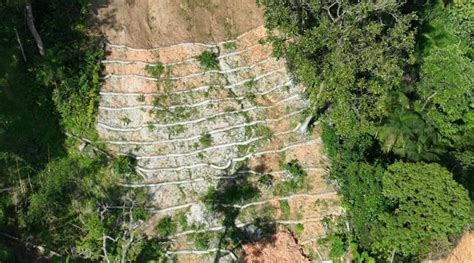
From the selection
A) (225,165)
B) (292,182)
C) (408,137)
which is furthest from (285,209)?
(408,137)

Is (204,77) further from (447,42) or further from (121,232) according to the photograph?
(447,42)

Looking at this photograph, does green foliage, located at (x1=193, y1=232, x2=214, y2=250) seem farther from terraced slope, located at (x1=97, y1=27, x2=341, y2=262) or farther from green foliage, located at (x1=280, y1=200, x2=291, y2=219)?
green foliage, located at (x1=280, y1=200, x2=291, y2=219)

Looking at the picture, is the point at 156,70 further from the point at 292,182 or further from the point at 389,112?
the point at 389,112

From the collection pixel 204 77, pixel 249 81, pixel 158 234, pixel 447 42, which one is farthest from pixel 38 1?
pixel 447 42

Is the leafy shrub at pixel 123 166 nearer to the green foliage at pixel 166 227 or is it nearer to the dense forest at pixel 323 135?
the dense forest at pixel 323 135

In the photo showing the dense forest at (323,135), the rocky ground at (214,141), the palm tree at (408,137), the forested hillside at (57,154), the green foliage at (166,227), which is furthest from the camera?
the palm tree at (408,137)

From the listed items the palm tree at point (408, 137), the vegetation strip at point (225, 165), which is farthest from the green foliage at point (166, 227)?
the palm tree at point (408, 137)

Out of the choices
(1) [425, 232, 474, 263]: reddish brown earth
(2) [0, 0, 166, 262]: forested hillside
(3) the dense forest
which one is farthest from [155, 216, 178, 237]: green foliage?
(1) [425, 232, 474, 263]: reddish brown earth
